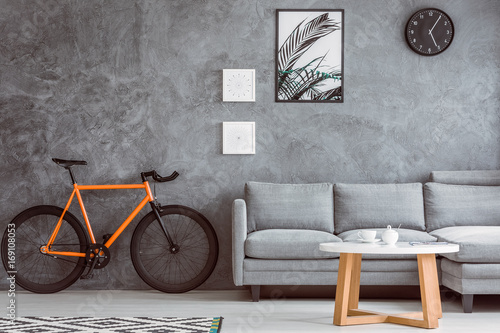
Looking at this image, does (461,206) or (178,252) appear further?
(178,252)

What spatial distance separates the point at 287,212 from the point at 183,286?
968 millimetres

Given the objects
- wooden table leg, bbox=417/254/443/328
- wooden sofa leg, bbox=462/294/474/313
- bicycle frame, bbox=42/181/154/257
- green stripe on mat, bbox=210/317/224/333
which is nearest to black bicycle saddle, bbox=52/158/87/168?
bicycle frame, bbox=42/181/154/257

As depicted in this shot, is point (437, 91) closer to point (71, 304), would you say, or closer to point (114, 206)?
point (114, 206)

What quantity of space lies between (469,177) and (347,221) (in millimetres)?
1028

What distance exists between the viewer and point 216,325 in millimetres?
3133

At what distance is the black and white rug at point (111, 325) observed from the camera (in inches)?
118

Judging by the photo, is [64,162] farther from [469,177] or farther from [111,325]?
[469,177]

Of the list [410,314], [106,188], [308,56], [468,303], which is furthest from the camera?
[308,56]

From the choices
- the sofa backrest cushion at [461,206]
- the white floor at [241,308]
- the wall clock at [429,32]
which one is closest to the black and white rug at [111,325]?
the white floor at [241,308]

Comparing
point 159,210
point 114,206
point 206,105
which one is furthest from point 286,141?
point 114,206

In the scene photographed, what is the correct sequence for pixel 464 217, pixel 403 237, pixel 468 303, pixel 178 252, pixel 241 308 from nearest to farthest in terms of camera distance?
pixel 468 303
pixel 241 308
pixel 403 237
pixel 464 217
pixel 178 252

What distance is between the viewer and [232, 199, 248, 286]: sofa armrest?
3.88 metres

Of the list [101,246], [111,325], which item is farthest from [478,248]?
[101,246]

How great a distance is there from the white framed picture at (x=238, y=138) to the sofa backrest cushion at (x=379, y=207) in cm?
82
